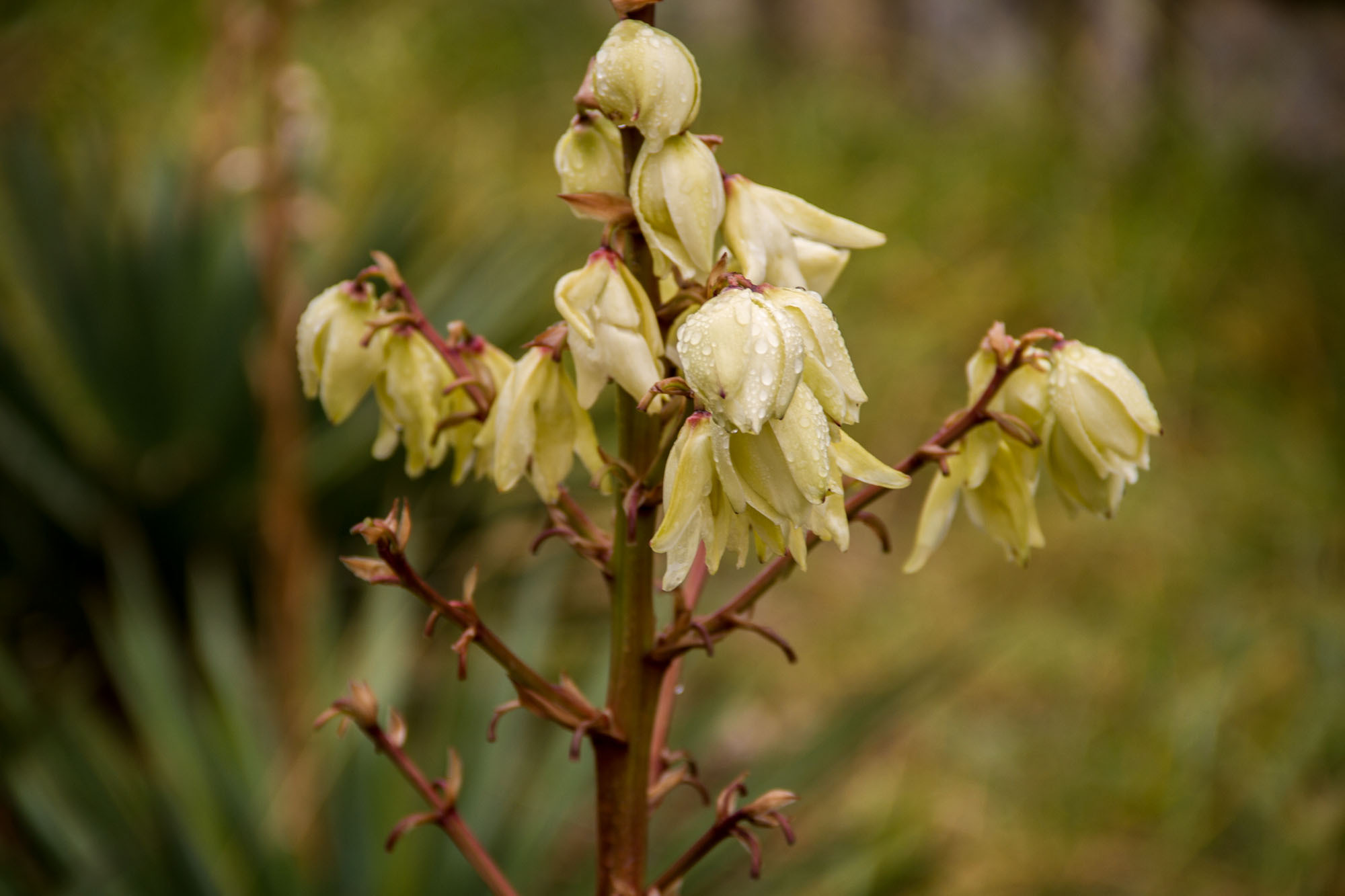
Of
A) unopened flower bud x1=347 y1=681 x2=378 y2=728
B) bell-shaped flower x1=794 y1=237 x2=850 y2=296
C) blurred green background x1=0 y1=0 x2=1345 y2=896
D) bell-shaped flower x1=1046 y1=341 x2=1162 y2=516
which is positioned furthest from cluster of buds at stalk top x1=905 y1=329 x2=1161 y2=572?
blurred green background x1=0 y1=0 x2=1345 y2=896

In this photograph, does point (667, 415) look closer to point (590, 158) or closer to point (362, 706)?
point (590, 158)

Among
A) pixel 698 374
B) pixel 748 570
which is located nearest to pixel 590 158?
pixel 698 374

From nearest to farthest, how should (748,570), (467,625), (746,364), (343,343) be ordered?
(746,364) → (467,625) → (343,343) → (748,570)

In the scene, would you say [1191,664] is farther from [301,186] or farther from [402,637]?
[301,186]

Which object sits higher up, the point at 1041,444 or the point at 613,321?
the point at 613,321

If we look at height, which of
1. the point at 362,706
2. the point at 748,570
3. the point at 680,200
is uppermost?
the point at 680,200

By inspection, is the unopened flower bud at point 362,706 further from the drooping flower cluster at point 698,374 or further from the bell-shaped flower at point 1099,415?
the bell-shaped flower at point 1099,415

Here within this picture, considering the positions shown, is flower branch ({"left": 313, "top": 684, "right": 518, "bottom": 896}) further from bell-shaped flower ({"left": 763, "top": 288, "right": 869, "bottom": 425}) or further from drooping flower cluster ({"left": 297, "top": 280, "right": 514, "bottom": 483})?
bell-shaped flower ({"left": 763, "top": 288, "right": 869, "bottom": 425})
